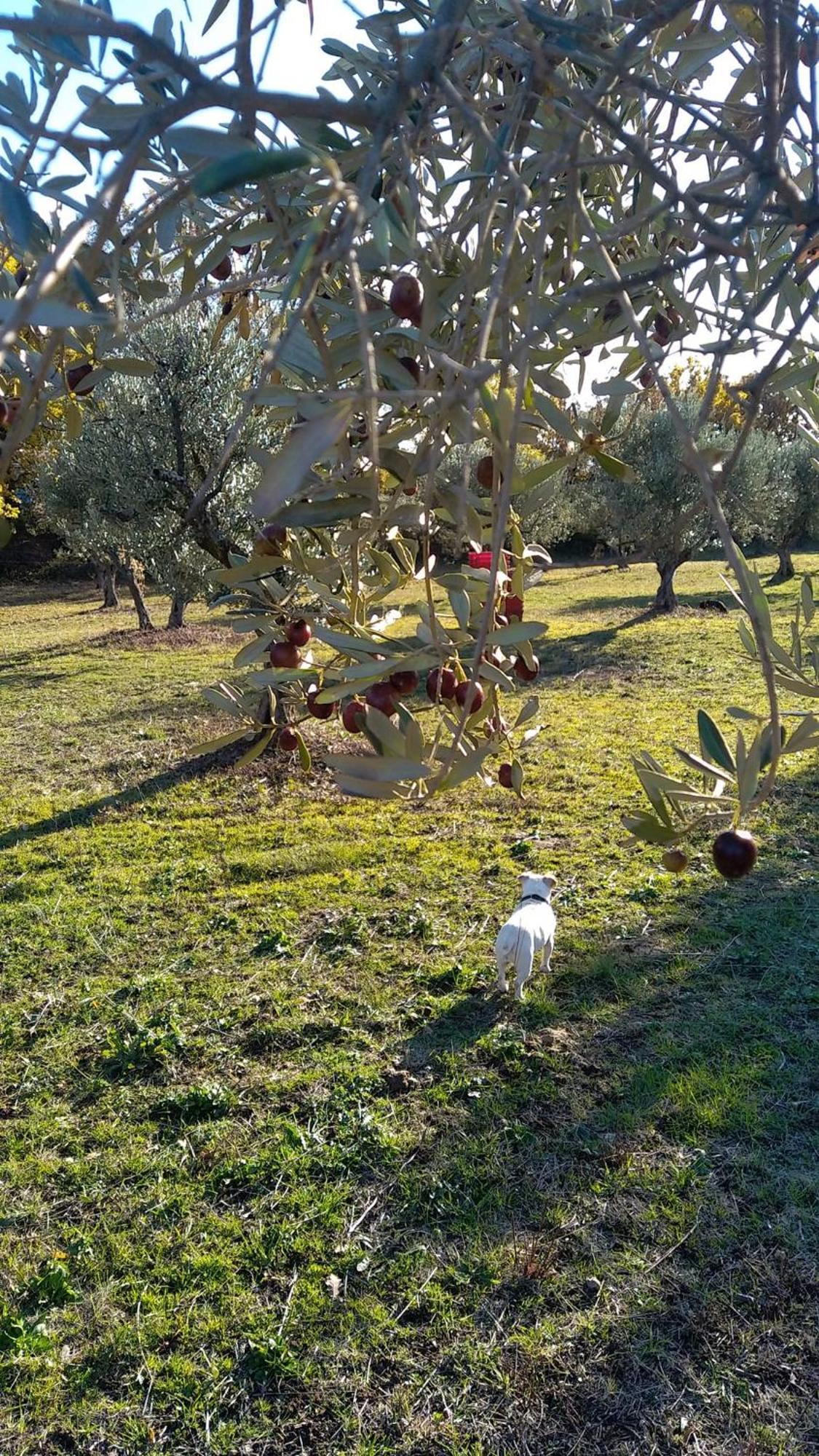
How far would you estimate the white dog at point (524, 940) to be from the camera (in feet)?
11.6

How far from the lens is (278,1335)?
2.36m

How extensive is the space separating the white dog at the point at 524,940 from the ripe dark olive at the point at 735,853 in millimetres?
2433

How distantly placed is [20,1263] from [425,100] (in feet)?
9.27

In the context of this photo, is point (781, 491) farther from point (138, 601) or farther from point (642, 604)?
point (138, 601)

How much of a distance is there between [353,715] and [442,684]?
157 mm

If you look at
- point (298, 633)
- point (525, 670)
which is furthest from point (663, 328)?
point (298, 633)

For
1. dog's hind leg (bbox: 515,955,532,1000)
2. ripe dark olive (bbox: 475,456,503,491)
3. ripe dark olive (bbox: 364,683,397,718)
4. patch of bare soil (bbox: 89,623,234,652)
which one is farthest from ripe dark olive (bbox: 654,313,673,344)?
patch of bare soil (bbox: 89,623,234,652)

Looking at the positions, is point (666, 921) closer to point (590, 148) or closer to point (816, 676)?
point (816, 676)

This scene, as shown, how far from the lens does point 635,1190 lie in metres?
2.73

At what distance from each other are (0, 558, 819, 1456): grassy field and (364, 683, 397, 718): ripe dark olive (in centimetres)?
174

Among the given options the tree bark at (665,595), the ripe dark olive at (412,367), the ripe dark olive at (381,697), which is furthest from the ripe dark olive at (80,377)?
the tree bark at (665,595)

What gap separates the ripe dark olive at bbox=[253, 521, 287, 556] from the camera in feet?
4.25

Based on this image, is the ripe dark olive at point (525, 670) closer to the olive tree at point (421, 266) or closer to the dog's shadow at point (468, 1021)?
the olive tree at point (421, 266)

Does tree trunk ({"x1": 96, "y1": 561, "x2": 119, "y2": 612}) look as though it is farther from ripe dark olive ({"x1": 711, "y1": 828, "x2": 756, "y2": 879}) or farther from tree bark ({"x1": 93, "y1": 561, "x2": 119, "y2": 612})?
ripe dark olive ({"x1": 711, "y1": 828, "x2": 756, "y2": 879})
